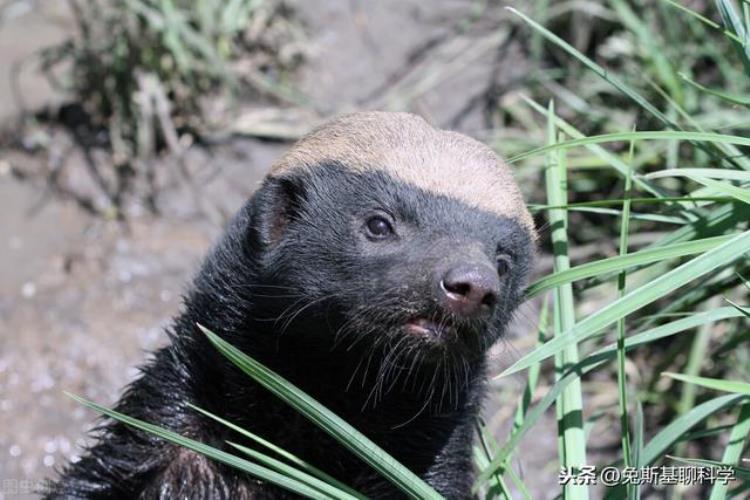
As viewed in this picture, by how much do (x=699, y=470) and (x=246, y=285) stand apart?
1.52 meters

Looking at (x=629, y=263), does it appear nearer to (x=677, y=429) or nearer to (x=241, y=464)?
(x=677, y=429)

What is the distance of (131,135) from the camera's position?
6.48m

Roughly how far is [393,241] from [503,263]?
39 cm

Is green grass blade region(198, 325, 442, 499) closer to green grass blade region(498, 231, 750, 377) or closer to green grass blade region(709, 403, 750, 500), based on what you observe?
green grass blade region(498, 231, 750, 377)

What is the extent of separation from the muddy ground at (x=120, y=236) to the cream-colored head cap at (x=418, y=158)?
2.40m

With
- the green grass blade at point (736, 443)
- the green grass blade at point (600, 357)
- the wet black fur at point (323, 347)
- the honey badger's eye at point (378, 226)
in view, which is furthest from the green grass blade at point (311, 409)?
the green grass blade at point (736, 443)

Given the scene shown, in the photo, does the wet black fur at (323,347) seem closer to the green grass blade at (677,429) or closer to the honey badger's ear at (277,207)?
the honey badger's ear at (277,207)

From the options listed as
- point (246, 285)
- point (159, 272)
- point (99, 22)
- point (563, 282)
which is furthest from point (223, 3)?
point (563, 282)

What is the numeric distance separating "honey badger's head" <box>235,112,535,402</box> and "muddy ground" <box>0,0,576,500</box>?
2344 millimetres

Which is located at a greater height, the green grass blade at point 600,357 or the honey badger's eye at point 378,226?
the honey badger's eye at point 378,226

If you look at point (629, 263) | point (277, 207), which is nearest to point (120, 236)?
point (277, 207)

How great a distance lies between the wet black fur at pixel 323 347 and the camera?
120 inches

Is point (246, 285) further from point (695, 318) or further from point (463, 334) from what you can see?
point (695, 318)

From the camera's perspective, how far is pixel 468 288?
2.81m
